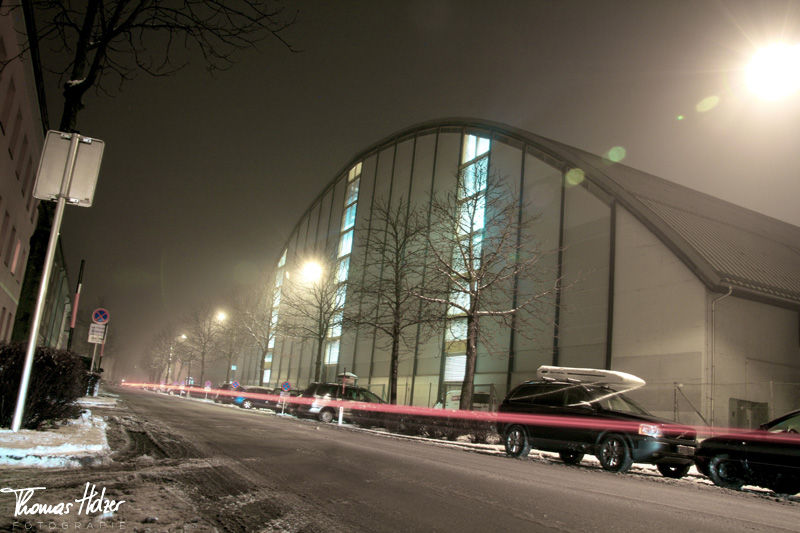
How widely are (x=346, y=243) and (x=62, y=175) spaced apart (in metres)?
41.0

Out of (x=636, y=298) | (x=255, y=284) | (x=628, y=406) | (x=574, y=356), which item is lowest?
(x=628, y=406)

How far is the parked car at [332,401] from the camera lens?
25.5m

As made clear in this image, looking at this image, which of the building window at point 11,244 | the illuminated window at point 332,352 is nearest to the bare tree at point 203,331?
the illuminated window at point 332,352

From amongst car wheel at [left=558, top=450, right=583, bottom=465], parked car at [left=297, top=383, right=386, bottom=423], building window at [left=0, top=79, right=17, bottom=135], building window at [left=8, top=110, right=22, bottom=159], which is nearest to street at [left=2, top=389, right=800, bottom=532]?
car wheel at [left=558, top=450, right=583, bottom=465]

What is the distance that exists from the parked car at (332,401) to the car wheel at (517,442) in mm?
11791

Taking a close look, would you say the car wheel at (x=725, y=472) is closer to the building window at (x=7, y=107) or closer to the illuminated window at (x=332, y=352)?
the building window at (x=7, y=107)

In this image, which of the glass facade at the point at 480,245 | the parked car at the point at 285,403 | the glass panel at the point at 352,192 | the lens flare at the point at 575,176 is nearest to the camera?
the glass facade at the point at 480,245

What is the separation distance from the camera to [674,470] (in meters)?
11.6

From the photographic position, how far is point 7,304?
27.4 meters

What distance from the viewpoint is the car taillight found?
11.2 meters

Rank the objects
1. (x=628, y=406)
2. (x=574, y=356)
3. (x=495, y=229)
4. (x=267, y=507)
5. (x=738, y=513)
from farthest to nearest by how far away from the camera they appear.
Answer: (x=495, y=229) < (x=574, y=356) < (x=628, y=406) < (x=738, y=513) < (x=267, y=507)

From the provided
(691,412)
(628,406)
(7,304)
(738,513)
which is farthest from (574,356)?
(7,304)

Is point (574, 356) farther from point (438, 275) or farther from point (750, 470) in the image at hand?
point (750, 470)

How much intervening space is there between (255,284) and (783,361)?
43975 mm
